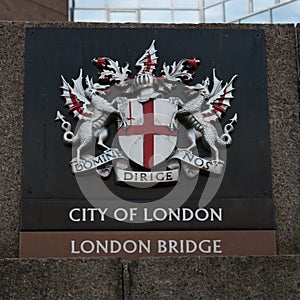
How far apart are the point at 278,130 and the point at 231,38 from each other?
0.80m

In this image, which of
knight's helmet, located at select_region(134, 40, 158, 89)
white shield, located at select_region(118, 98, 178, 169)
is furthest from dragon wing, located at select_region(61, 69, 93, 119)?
knight's helmet, located at select_region(134, 40, 158, 89)

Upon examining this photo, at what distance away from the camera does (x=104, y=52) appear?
5828 mm

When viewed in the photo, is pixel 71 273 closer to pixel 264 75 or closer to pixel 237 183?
pixel 237 183

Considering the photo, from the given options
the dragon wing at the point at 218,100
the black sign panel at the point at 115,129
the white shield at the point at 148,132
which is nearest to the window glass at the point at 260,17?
the black sign panel at the point at 115,129

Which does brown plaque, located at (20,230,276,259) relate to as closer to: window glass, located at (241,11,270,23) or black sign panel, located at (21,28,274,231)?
black sign panel, located at (21,28,274,231)

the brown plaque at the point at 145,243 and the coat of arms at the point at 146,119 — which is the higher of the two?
the coat of arms at the point at 146,119

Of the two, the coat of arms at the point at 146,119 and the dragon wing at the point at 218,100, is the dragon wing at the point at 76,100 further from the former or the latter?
the dragon wing at the point at 218,100

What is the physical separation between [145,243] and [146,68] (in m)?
1.31

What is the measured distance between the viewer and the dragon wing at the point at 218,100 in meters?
5.73

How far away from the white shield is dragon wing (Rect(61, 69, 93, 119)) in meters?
0.26

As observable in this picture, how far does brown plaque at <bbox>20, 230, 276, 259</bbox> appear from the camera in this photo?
17.6ft

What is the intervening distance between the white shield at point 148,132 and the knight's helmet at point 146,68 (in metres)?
0.14

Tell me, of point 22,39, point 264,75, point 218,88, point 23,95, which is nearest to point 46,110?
point 23,95

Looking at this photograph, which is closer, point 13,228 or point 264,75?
point 13,228
